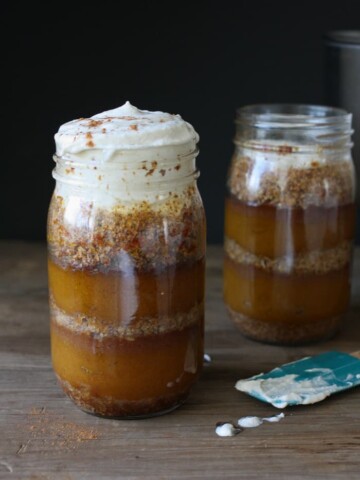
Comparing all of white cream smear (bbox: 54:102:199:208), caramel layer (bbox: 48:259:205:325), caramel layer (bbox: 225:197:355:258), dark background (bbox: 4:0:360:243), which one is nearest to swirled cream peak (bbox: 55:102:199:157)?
white cream smear (bbox: 54:102:199:208)

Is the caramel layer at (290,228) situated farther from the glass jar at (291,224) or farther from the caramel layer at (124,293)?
the caramel layer at (124,293)

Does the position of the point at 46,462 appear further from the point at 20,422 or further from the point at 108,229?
the point at 108,229

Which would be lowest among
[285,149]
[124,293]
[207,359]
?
[207,359]

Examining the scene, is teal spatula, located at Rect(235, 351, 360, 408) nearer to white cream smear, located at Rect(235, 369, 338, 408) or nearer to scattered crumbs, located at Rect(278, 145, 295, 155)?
white cream smear, located at Rect(235, 369, 338, 408)

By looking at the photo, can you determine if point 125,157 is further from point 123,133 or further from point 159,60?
point 159,60

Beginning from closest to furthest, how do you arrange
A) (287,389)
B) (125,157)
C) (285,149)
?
(125,157), (287,389), (285,149)

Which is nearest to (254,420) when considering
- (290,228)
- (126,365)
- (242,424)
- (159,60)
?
(242,424)
